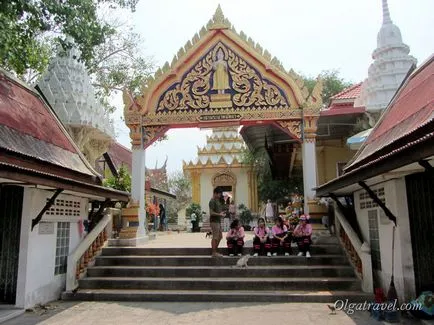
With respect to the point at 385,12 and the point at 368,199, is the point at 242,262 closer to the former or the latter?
the point at 368,199

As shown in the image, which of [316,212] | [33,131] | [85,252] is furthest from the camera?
[316,212]

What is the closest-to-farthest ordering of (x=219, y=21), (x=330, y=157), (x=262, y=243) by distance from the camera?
(x=262, y=243) < (x=219, y=21) < (x=330, y=157)

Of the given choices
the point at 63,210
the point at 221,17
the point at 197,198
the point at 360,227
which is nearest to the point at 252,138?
the point at 221,17

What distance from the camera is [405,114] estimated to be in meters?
6.32

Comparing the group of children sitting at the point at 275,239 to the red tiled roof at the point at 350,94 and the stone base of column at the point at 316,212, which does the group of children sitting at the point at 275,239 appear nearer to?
the stone base of column at the point at 316,212

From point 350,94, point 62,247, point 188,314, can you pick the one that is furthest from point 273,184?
point 188,314

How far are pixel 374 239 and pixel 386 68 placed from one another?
6.60 m

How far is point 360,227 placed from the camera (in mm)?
7496

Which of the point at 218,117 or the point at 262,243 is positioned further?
the point at 218,117

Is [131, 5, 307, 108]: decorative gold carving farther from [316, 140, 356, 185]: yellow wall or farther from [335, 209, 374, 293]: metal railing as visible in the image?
[316, 140, 356, 185]: yellow wall

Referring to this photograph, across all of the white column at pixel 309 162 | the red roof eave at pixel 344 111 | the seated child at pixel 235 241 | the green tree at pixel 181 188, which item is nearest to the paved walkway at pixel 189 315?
the seated child at pixel 235 241

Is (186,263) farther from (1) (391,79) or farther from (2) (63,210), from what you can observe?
(1) (391,79)

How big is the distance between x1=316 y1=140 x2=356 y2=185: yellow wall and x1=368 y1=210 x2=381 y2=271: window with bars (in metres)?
6.99

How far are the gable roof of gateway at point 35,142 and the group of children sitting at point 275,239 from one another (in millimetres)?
2559
